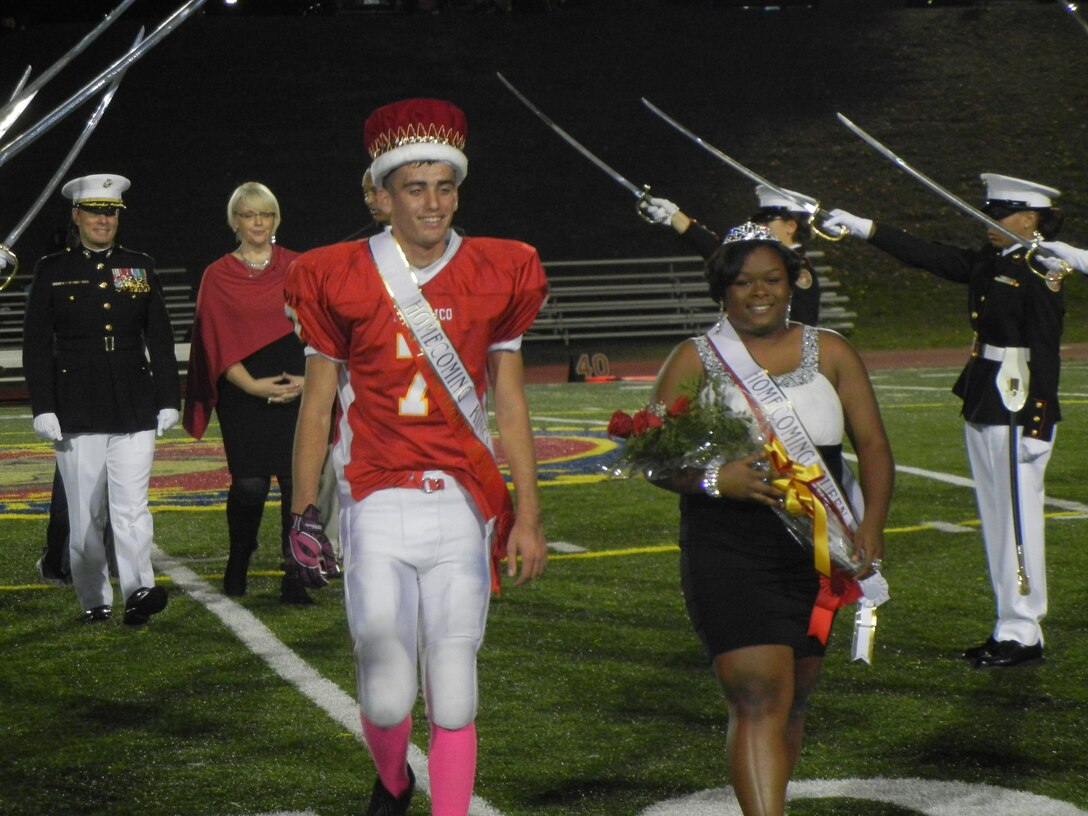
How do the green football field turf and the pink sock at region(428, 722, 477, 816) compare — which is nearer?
the pink sock at region(428, 722, 477, 816)

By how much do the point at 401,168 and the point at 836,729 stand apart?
2492 millimetres

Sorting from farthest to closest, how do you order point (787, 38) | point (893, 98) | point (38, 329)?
point (787, 38) < point (893, 98) < point (38, 329)

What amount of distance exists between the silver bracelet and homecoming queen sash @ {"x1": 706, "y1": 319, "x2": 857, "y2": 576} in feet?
0.43

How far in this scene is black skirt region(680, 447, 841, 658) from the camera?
14.4 ft

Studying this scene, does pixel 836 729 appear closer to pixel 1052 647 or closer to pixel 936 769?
pixel 936 769

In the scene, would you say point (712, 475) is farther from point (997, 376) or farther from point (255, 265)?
point (255, 265)

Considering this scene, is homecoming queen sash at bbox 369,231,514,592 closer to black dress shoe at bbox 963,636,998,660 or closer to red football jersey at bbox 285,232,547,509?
red football jersey at bbox 285,232,547,509

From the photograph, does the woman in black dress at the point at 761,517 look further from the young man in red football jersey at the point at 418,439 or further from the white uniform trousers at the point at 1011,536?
the white uniform trousers at the point at 1011,536

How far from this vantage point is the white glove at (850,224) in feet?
22.6

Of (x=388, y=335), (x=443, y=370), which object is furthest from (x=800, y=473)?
(x=388, y=335)

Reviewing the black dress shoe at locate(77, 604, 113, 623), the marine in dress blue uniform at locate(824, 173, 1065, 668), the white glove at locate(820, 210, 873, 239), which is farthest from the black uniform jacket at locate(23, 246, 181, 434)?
the marine in dress blue uniform at locate(824, 173, 1065, 668)

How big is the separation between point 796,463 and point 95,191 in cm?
420

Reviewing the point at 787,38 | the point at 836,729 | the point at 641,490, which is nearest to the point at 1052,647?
the point at 836,729

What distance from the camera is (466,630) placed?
430 centimetres
